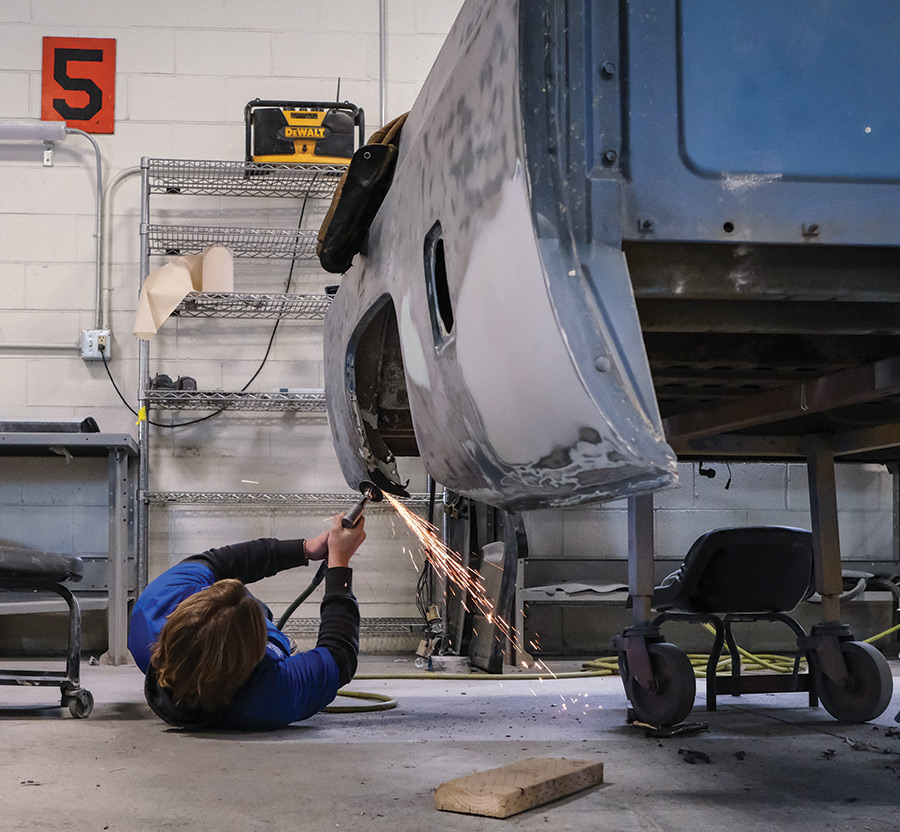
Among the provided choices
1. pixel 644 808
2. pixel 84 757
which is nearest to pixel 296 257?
pixel 84 757

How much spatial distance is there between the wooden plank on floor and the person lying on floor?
33.0 inches

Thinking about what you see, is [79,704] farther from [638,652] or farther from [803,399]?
[803,399]

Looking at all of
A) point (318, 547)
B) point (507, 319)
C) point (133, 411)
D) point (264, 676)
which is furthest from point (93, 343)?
point (507, 319)

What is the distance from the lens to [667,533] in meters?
5.80

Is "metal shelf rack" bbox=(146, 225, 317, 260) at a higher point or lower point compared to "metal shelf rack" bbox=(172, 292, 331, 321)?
higher

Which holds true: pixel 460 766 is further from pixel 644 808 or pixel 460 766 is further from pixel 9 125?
pixel 9 125

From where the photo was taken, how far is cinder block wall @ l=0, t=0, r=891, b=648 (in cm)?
568

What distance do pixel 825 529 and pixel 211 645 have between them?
6.54 ft

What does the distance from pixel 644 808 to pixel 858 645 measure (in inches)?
Answer: 58.8

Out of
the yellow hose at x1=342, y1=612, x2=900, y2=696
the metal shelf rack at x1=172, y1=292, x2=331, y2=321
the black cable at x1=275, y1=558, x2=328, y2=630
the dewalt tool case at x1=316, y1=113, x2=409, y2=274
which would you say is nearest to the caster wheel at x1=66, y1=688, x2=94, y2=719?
the black cable at x1=275, y1=558, x2=328, y2=630

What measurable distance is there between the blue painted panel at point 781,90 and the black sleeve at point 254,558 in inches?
87.3

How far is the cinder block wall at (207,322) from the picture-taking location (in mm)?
5684

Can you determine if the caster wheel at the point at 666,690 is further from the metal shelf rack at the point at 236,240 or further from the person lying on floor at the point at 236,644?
the metal shelf rack at the point at 236,240

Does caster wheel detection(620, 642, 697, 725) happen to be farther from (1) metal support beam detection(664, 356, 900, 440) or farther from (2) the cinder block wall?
(2) the cinder block wall
